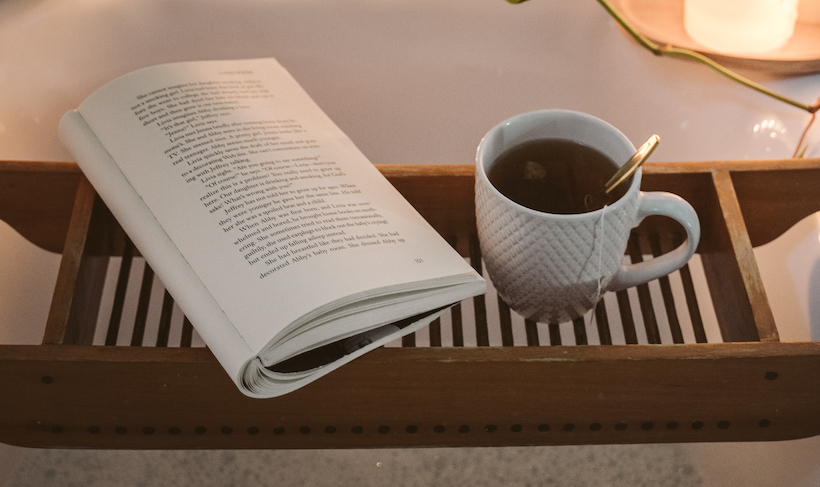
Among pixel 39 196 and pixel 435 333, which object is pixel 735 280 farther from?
pixel 39 196

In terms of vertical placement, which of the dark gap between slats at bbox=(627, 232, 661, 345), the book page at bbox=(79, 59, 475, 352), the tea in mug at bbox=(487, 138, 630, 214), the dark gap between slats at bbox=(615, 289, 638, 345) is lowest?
the dark gap between slats at bbox=(615, 289, 638, 345)

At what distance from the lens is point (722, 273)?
1.48ft

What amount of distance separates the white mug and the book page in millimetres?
38

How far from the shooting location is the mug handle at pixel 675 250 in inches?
14.8

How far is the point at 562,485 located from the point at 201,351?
29cm

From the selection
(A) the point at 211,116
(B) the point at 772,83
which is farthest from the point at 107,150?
(B) the point at 772,83

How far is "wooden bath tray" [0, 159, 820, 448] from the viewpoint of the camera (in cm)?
37

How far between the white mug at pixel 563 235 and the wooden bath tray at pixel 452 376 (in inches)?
1.5

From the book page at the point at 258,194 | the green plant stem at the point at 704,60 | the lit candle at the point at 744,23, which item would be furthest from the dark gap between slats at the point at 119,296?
the lit candle at the point at 744,23

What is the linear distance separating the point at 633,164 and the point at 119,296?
373 mm

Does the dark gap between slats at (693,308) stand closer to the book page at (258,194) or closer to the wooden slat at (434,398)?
the wooden slat at (434,398)

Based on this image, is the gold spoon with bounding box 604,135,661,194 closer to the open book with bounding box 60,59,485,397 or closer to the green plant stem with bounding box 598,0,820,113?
the open book with bounding box 60,59,485,397

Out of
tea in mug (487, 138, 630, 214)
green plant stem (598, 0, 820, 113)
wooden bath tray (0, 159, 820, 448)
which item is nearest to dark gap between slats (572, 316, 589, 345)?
wooden bath tray (0, 159, 820, 448)

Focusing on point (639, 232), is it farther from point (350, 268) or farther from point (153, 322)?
point (153, 322)
